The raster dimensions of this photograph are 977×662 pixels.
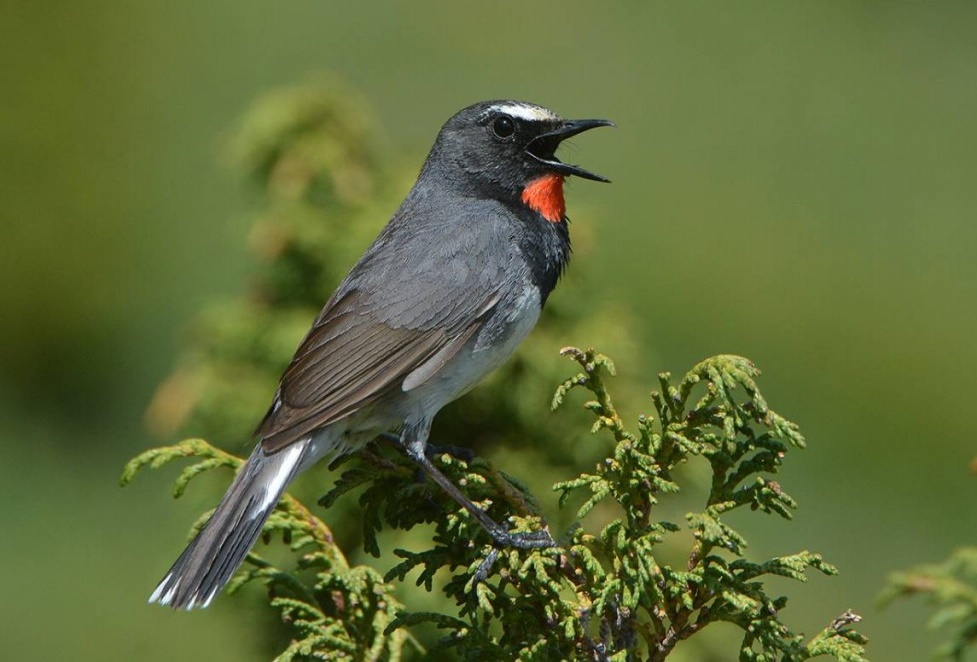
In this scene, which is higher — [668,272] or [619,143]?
[619,143]

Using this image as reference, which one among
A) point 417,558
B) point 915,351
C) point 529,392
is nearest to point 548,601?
point 417,558

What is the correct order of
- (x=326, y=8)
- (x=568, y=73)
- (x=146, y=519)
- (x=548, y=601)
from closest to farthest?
(x=548, y=601) < (x=146, y=519) < (x=568, y=73) < (x=326, y=8)

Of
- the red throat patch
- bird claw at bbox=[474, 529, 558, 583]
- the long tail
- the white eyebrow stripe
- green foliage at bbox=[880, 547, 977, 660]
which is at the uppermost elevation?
the white eyebrow stripe

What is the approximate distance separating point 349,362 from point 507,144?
3.30 ft

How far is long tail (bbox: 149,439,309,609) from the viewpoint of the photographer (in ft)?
11.1

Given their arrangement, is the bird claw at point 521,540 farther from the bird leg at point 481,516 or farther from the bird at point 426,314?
the bird at point 426,314

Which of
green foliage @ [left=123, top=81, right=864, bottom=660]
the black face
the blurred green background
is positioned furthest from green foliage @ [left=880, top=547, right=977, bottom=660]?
the blurred green background

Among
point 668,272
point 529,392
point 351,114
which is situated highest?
point 668,272

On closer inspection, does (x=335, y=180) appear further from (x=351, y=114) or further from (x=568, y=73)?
(x=568, y=73)

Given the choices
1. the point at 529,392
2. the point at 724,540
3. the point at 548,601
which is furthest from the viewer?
the point at 529,392

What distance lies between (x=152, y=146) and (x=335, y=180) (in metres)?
5.87

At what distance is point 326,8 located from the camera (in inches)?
521

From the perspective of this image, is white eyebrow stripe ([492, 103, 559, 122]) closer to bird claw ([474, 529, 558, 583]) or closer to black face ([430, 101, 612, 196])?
black face ([430, 101, 612, 196])

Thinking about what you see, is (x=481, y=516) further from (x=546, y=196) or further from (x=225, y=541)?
(x=546, y=196)
